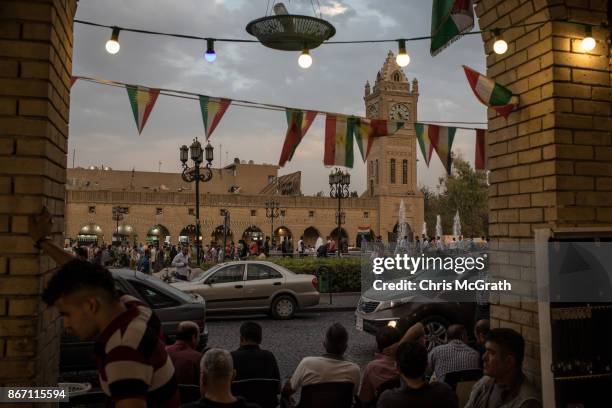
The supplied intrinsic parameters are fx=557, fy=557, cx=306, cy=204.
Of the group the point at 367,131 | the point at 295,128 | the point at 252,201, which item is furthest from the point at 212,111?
the point at 252,201

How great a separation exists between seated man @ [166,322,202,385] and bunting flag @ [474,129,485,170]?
15.4 feet

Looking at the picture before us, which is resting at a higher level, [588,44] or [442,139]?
[588,44]

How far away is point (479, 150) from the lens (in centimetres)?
790

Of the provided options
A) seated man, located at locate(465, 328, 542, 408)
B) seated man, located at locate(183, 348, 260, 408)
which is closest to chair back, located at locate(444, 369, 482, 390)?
seated man, located at locate(465, 328, 542, 408)

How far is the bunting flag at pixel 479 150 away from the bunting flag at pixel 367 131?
126cm

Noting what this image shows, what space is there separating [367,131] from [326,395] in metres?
4.02

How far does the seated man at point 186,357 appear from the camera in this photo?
4.78 meters

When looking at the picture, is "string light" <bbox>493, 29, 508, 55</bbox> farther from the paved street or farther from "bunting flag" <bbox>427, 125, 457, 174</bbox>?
the paved street

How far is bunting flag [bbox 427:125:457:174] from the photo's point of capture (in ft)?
25.6

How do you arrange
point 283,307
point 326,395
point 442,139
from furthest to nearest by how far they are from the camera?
point 283,307
point 442,139
point 326,395

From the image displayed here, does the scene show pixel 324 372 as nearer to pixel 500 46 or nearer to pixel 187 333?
pixel 187 333

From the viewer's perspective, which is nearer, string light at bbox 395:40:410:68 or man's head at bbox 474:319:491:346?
man's head at bbox 474:319:491:346

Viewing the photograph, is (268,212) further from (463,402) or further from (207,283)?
(463,402)

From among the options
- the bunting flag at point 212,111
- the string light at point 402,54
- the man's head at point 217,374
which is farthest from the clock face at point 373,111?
the man's head at point 217,374
